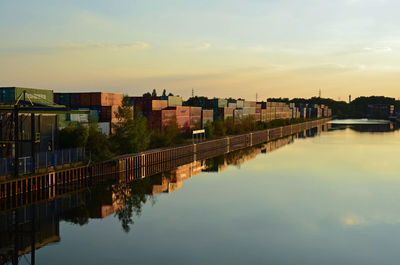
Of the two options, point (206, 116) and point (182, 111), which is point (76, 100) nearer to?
point (182, 111)

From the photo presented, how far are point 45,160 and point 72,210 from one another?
835cm

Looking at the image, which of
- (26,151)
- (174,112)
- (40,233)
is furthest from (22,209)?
(174,112)

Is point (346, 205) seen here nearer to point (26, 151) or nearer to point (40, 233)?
point (40, 233)

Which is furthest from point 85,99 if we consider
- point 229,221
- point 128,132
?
point 229,221

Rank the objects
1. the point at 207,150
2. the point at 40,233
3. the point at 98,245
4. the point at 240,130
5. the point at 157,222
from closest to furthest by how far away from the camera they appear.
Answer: the point at 98,245 < the point at 40,233 < the point at 157,222 < the point at 207,150 < the point at 240,130

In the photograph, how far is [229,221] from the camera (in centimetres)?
4106

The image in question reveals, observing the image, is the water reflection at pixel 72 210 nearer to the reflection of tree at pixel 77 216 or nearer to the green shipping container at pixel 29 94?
the reflection of tree at pixel 77 216

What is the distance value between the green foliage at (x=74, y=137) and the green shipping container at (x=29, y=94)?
8.68 m

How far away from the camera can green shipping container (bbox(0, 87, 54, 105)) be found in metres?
67.1

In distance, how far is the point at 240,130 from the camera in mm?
147750

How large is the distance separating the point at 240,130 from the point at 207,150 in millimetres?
44542

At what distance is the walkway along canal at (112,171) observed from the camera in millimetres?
46375

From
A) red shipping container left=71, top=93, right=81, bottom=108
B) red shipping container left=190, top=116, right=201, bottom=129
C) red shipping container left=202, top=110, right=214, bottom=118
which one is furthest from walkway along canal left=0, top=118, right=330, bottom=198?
red shipping container left=202, top=110, right=214, bottom=118

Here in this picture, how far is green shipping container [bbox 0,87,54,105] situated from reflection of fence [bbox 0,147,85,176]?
12690mm
